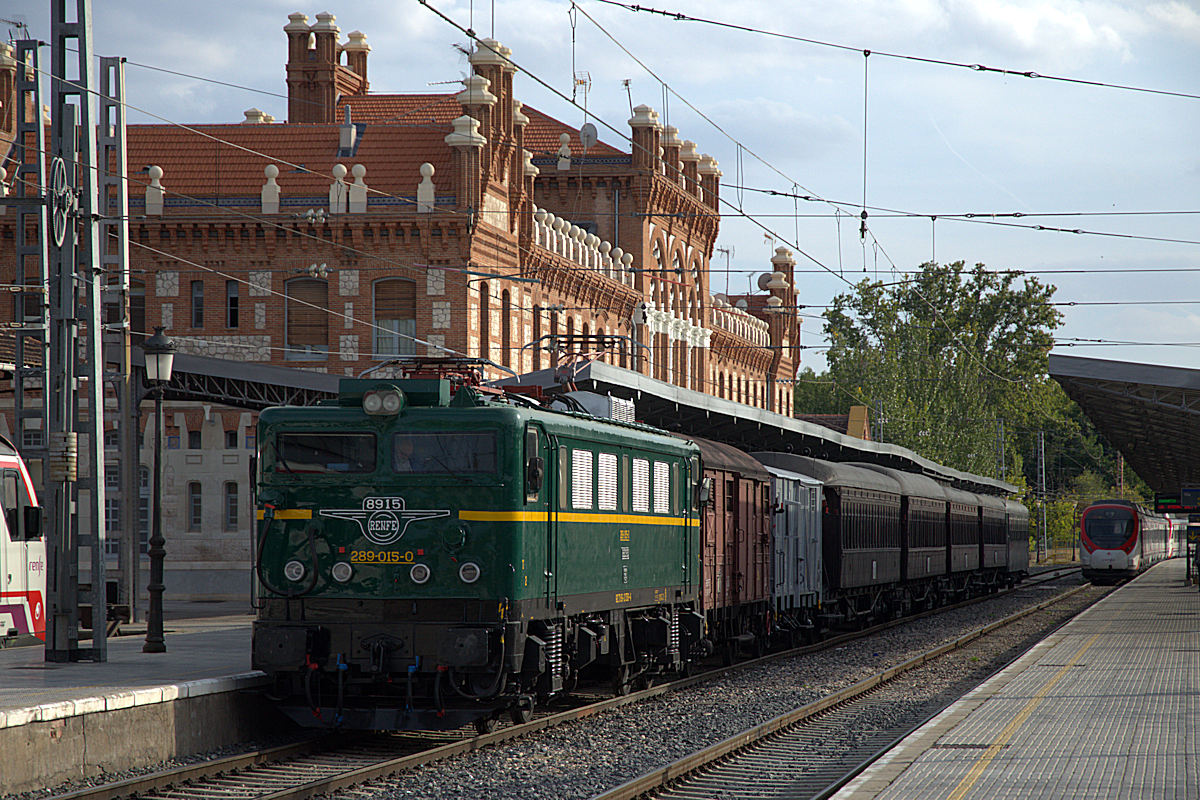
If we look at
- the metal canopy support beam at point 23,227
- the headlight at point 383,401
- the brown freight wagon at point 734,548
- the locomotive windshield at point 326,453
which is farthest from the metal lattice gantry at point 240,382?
the headlight at point 383,401

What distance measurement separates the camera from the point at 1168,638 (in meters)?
25.3

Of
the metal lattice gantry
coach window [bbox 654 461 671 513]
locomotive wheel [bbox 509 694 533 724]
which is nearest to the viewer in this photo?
locomotive wheel [bbox 509 694 533 724]

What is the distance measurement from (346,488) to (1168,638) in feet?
55.3

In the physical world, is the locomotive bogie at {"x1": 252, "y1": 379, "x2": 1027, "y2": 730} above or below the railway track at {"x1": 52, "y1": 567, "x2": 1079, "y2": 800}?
above

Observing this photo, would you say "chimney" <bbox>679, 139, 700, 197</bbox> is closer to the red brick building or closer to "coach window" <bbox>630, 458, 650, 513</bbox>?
the red brick building

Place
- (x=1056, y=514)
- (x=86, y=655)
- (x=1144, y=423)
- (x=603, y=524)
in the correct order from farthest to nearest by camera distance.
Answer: (x=1056, y=514), (x=1144, y=423), (x=86, y=655), (x=603, y=524)

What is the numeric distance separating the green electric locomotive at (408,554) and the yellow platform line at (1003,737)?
400cm

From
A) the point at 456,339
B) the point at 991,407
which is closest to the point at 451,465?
the point at 456,339

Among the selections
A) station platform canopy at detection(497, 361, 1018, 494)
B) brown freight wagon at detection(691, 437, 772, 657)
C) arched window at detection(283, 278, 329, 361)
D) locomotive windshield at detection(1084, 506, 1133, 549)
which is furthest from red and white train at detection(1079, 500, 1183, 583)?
brown freight wagon at detection(691, 437, 772, 657)

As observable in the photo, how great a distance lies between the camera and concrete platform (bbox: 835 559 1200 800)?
10.3m

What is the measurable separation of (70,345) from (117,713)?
18.1 feet

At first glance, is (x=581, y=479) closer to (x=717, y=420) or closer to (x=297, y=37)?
(x=717, y=420)

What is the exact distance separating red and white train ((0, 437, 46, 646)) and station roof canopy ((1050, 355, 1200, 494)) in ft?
62.4

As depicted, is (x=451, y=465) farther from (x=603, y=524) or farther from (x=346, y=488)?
(x=603, y=524)
